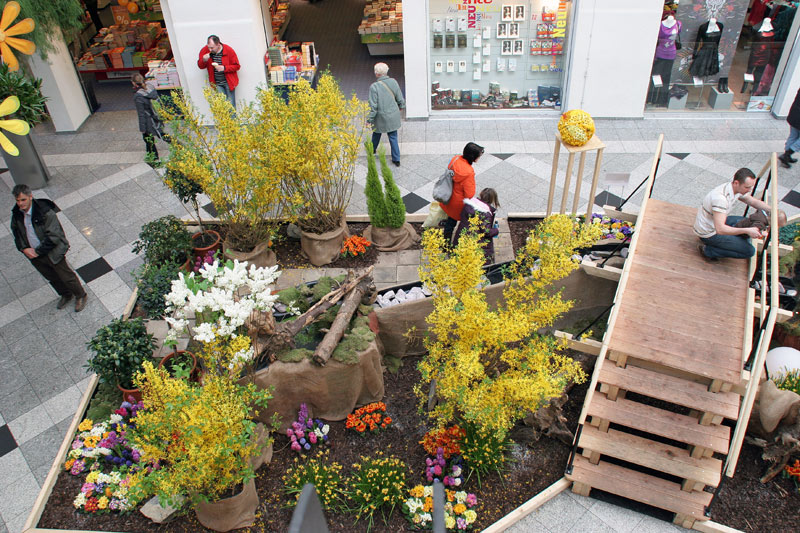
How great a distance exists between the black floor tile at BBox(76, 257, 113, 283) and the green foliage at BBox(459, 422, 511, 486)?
4764 mm

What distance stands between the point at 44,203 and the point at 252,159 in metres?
2.24

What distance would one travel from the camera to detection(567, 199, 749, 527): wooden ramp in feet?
15.4

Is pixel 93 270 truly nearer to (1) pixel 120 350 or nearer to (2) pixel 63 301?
(2) pixel 63 301

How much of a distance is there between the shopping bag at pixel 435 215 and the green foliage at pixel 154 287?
2.72m

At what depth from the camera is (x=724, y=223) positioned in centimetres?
538

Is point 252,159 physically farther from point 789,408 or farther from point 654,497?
point 789,408

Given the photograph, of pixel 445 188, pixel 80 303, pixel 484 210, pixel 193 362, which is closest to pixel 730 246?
pixel 484 210

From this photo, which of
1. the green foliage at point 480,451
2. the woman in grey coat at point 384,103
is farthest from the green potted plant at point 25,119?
the green foliage at point 480,451

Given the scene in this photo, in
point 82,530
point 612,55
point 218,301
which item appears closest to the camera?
point 218,301

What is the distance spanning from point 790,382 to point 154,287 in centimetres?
583

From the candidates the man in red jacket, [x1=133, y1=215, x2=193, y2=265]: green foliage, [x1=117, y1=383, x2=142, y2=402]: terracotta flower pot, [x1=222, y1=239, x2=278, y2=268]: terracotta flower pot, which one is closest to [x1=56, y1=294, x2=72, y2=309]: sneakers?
[x1=133, y1=215, x2=193, y2=265]: green foliage

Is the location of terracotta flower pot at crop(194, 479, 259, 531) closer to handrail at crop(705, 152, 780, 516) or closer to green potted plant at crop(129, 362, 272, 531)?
green potted plant at crop(129, 362, 272, 531)

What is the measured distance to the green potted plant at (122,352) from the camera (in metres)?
5.19

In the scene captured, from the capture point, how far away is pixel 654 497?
4.74m
